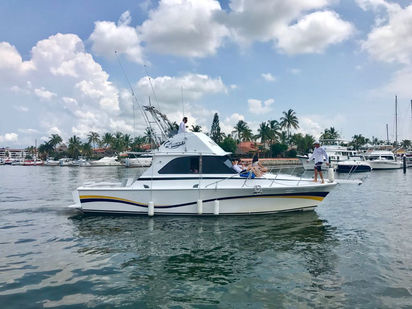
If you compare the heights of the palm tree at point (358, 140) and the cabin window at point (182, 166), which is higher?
the palm tree at point (358, 140)

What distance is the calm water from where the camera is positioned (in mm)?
5344

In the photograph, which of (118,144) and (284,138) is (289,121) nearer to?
(284,138)

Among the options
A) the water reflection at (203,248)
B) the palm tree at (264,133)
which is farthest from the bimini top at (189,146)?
the palm tree at (264,133)

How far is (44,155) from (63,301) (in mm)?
125016

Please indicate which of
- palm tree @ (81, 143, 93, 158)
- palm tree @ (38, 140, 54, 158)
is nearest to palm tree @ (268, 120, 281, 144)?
palm tree @ (81, 143, 93, 158)

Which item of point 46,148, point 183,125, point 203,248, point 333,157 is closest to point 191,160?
point 183,125

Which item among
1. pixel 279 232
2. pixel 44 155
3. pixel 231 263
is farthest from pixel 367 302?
pixel 44 155

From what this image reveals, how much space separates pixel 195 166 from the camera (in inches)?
460

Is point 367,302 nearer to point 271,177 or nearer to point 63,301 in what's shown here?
point 63,301

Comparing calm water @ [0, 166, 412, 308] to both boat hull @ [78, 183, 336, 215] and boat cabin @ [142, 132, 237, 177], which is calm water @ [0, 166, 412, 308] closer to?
boat hull @ [78, 183, 336, 215]

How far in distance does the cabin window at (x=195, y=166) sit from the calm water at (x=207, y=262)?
188 centimetres

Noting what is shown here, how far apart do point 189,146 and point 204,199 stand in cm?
230

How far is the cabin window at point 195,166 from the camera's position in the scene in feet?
37.9

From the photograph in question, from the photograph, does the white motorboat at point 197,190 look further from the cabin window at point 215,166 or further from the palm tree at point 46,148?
the palm tree at point 46,148
